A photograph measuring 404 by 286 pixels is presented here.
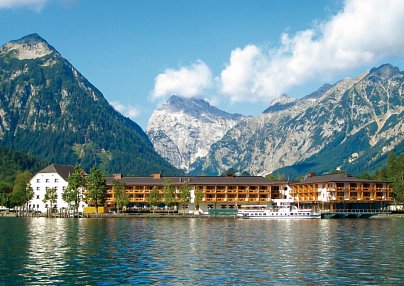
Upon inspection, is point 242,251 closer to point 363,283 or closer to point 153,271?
point 153,271

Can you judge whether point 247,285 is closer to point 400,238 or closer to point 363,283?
point 363,283

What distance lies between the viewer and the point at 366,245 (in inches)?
3703

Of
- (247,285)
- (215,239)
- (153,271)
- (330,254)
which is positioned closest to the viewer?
(247,285)

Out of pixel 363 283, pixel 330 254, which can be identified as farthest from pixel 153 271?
pixel 330 254

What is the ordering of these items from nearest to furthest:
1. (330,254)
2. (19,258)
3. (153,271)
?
(153,271), (19,258), (330,254)

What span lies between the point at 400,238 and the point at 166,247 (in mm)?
46435

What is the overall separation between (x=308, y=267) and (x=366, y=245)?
3000cm

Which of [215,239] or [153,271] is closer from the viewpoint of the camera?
[153,271]

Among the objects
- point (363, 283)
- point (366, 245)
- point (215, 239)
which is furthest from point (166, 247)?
point (363, 283)

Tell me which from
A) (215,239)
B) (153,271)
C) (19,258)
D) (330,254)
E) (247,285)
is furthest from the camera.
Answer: (215,239)

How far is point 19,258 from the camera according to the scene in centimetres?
7525

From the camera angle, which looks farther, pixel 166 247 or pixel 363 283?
pixel 166 247

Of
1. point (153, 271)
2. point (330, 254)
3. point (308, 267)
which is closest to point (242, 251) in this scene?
point (330, 254)

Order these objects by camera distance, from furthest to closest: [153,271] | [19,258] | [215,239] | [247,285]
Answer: [215,239] < [19,258] < [153,271] < [247,285]
